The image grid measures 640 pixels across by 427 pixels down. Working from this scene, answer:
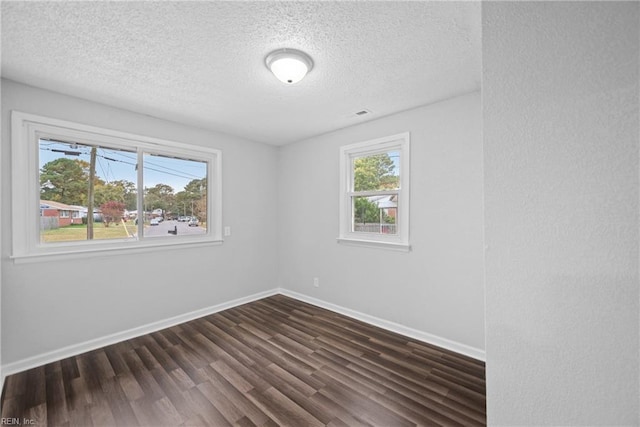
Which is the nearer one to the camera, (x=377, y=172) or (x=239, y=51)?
(x=239, y=51)

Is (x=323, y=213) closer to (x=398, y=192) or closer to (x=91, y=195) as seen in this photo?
(x=398, y=192)

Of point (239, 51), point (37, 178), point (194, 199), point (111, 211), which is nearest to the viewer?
point (239, 51)

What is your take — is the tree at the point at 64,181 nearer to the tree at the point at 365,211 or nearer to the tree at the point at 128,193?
the tree at the point at 128,193

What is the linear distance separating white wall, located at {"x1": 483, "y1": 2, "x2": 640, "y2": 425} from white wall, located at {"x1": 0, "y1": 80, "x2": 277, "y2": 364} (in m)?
3.31

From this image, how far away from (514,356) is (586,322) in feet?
0.68

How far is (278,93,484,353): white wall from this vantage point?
2408mm

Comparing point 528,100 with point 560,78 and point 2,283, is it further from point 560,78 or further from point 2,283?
point 2,283

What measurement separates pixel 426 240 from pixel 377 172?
3.45 feet

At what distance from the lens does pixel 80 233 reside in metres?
2.58

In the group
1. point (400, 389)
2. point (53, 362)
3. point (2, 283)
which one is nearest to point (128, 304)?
point (53, 362)

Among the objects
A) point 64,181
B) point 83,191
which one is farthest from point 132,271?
point 64,181

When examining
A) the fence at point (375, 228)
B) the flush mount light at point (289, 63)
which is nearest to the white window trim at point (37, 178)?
the flush mount light at point (289, 63)

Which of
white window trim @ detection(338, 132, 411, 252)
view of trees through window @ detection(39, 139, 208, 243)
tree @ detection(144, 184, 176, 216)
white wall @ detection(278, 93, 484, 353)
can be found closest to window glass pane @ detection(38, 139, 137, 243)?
view of trees through window @ detection(39, 139, 208, 243)

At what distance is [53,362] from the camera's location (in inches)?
90.4
